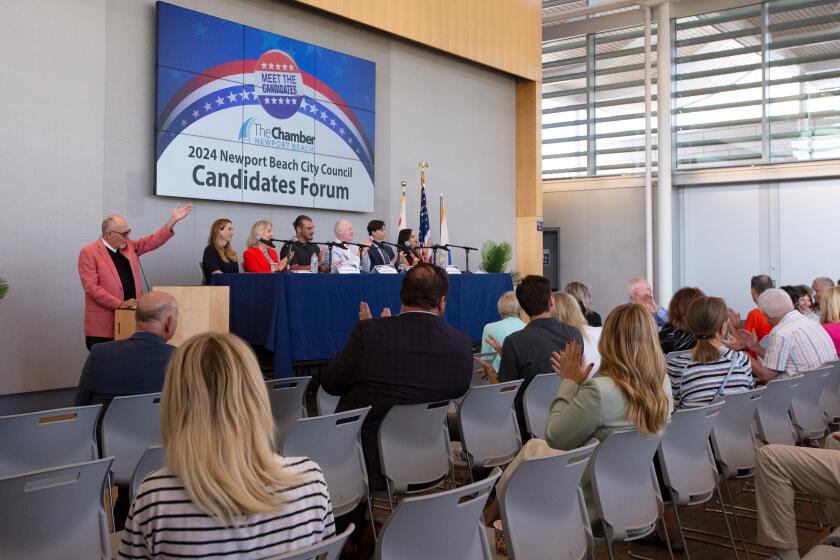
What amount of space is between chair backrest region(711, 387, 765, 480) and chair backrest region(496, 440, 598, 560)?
128 cm

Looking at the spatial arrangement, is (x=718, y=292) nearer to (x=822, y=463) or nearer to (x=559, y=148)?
(x=559, y=148)

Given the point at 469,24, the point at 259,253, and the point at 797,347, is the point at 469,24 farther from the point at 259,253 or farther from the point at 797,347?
the point at 797,347

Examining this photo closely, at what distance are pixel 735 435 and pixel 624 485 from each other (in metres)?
1.11

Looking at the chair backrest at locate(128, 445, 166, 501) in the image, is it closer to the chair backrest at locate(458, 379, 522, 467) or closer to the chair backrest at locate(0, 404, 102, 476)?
the chair backrest at locate(0, 404, 102, 476)

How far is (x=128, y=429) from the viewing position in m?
3.33

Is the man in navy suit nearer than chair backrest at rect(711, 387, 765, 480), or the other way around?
the man in navy suit

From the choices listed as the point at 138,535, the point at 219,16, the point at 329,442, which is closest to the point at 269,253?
the point at 219,16

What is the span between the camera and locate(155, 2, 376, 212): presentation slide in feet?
25.0

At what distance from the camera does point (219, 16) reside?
26.9 ft

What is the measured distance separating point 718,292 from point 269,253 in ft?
29.4

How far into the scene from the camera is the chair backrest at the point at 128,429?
3281 millimetres

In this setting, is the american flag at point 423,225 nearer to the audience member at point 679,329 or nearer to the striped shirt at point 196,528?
the audience member at point 679,329

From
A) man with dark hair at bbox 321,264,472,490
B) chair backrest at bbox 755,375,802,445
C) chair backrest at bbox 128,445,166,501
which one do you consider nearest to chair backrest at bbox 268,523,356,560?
chair backrest at bbox 128,445,166,501

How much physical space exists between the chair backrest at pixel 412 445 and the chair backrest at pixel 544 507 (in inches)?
38.2
